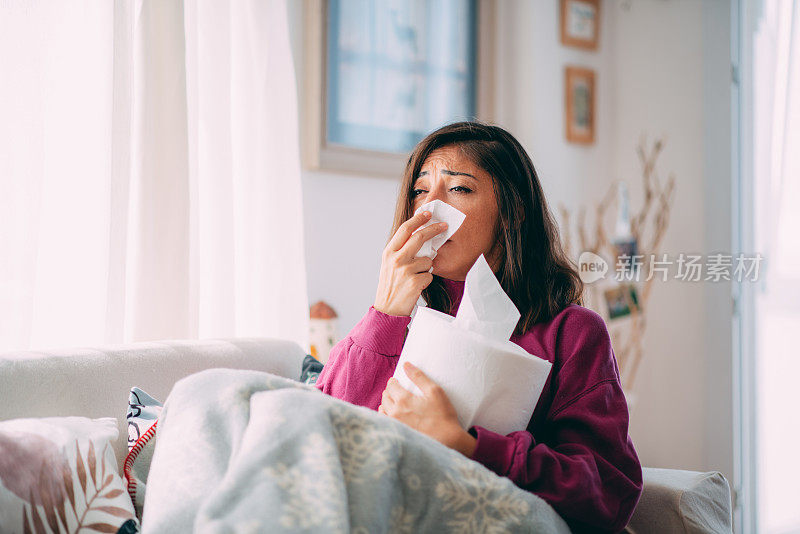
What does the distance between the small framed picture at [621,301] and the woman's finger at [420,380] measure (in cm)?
216

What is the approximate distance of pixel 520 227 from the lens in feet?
4.38

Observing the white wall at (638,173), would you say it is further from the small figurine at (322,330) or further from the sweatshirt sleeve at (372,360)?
the sweatshirt sleeve at (372,360)

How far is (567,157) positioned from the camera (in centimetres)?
314

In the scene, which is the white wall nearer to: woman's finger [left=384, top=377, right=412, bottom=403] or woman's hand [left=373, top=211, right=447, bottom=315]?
woman's hand [left=373, top=211, right=447, bottom=315]

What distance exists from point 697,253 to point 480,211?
6.29 ft

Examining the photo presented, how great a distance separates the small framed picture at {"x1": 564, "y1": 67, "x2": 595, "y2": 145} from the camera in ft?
10.3

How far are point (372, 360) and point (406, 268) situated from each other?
0.19 m

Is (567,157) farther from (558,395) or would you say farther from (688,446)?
(558,395)

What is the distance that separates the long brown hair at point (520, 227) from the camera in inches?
50.9

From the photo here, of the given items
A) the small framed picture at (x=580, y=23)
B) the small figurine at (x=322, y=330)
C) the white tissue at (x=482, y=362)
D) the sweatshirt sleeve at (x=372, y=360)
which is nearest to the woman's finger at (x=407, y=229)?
the sweatshirt sleeve at (x=372, y=360)

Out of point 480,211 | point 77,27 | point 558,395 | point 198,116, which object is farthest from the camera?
point 198,116

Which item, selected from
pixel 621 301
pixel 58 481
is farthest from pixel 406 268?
pixel 621 301

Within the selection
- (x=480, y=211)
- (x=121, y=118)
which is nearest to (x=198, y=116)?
(x=121, y=118)

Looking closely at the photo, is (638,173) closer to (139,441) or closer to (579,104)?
(579,104)
